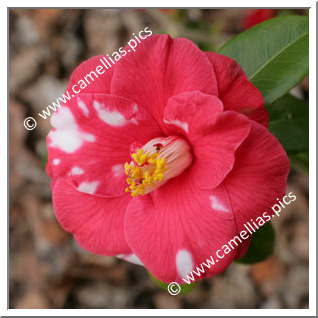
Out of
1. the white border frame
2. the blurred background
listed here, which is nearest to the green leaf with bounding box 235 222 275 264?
the white border frame

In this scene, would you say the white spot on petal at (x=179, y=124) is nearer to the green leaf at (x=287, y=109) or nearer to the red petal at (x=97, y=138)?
the red petal at (x=97, y=138)

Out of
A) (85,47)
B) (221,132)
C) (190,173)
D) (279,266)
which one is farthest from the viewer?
(85,47)

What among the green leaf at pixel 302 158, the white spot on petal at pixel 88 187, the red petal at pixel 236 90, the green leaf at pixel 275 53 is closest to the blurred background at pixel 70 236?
the green leaf at pixel 302 158

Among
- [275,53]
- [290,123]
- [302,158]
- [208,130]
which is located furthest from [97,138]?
[302,158]

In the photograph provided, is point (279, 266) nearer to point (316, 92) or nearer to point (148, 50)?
point (316, 92)

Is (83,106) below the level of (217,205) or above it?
above

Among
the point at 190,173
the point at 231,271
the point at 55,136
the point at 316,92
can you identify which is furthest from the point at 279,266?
the point at 55,136

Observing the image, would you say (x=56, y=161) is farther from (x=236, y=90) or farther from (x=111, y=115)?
(x=236, y=90)
